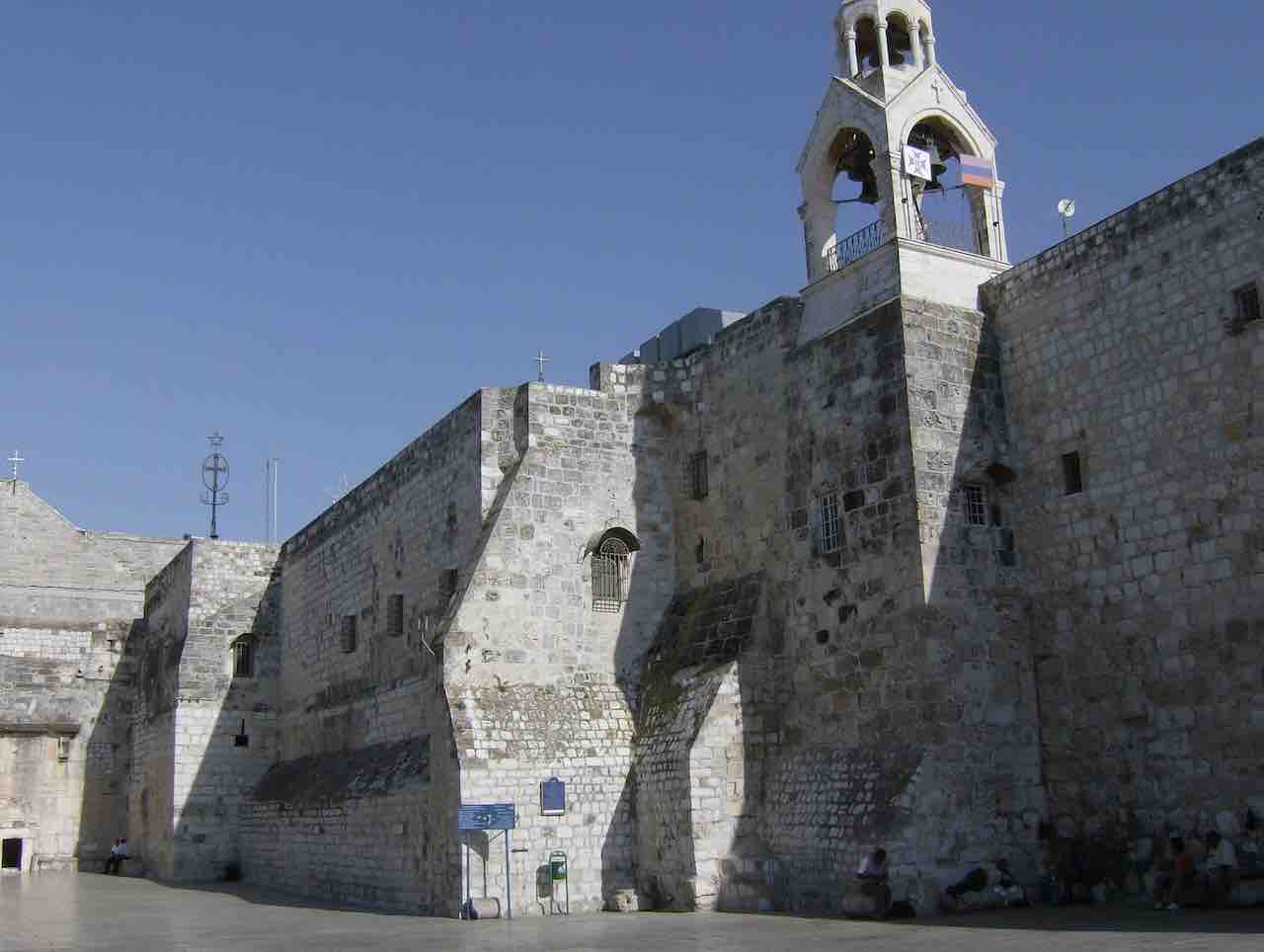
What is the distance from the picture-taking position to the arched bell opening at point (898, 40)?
55.9 feet

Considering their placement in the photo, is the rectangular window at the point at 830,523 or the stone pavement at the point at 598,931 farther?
the rectangular window at the point at 830,523

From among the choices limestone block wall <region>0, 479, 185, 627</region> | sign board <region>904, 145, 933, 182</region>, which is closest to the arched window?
sign board <region>904, 145, 933, 182</region>

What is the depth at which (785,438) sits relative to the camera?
16766 mm

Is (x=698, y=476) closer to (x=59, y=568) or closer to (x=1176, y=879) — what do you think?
(x=1176, y=879)

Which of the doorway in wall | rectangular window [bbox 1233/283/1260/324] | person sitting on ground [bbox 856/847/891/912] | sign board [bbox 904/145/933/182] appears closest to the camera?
rectangular window [bbox 1233/283/1260/324]

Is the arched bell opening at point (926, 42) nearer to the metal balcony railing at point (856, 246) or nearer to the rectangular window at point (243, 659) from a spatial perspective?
the metal balcony railing at point (856, 246)

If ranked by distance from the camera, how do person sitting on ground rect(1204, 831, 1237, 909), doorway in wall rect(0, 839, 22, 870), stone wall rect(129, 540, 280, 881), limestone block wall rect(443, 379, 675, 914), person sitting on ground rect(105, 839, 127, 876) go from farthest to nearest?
doorway in wall rect(0, 839, 22, 870)
person sitting on ground rect(105, 839, 127, 876)
stone wall rect(129, 540, 280, 881)
limestone block wall rect(443, 379, 675, 914)
person sitting on ground rect(1204, 831, 1237, 909)

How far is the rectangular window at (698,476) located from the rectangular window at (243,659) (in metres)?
12.6

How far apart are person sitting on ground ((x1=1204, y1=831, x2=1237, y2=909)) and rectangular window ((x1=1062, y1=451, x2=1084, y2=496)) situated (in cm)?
384

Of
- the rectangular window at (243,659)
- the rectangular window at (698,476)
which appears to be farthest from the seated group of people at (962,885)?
the rectangular window at (243,659)

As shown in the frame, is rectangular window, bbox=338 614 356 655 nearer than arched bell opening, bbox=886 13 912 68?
No

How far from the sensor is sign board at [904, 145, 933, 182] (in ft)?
53.0

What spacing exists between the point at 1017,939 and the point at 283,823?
1609cm

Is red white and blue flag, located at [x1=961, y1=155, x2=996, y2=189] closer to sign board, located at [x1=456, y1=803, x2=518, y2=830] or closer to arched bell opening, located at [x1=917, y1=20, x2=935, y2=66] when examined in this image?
arched bell opening, located at [x1=917, y1=20, x2=935, y2=66]
